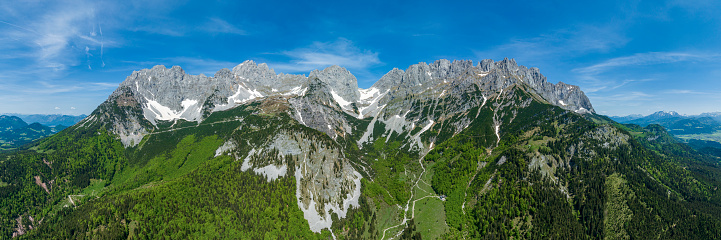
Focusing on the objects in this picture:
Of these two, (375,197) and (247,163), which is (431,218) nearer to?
(375,197)

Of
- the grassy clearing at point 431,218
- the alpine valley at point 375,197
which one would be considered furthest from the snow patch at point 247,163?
the grassy clearing at point 431,218

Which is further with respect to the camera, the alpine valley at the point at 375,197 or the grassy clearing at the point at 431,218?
the grassy clearing at the point at 431,218

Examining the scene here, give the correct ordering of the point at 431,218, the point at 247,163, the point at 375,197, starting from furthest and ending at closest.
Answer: the point at 247,163 → the point at 375,197 → the point at 431,218

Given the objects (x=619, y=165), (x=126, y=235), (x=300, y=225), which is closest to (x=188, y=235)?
(x=126, y=235)

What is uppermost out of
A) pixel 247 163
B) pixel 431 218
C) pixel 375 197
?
pixel 247 163

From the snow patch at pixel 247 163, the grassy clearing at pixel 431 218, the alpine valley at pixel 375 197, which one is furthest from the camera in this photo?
the snow patch at pixel 247 163

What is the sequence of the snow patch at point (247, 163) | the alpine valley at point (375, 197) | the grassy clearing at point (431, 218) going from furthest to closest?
the snow patch at point (247, 163), the grassy clearing at point (431, 218), the alpine valley at point (375, 197)

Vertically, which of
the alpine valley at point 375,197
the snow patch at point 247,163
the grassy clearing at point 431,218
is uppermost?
the snow patch at point 247,163

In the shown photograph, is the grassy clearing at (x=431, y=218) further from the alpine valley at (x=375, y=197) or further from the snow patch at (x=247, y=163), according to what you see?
the snow patch at (x=247, y=163)

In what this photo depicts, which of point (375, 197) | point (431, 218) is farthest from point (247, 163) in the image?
point (431, 218)

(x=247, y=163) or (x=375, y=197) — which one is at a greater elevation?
(x=247, y=163)

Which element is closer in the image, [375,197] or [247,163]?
[375,197]

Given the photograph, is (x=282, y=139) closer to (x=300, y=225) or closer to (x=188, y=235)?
(x=300, y=225)
